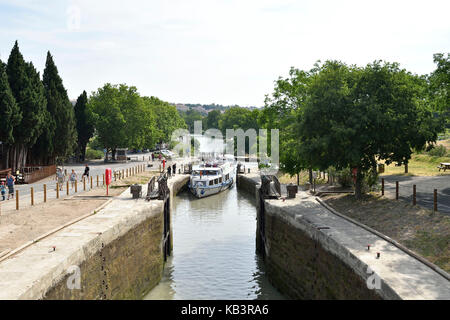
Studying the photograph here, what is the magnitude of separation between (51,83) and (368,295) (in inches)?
1990

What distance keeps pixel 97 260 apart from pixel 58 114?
42.2 m

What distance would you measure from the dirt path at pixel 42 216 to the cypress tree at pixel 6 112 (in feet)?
44.0

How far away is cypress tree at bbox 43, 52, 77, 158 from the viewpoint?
5509cm

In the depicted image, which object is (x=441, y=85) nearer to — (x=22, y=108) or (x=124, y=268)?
(x=124, y=268)

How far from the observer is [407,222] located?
21.0m

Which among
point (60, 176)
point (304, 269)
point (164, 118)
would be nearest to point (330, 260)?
point (304, 269)

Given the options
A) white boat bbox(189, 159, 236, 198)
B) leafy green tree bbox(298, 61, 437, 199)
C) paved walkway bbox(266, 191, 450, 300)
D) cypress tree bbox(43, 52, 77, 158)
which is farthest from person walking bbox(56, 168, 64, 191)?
paved walkway bbox(266, 191, 450, 300)

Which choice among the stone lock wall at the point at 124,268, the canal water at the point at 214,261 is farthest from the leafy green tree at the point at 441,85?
the stone lock wall at the point at 124,268

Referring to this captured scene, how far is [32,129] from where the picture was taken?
1809 inches

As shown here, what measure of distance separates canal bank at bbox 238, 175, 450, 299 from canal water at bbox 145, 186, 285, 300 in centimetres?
117

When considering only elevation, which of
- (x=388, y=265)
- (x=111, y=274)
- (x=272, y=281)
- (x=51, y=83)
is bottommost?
(x=272, y=281)
